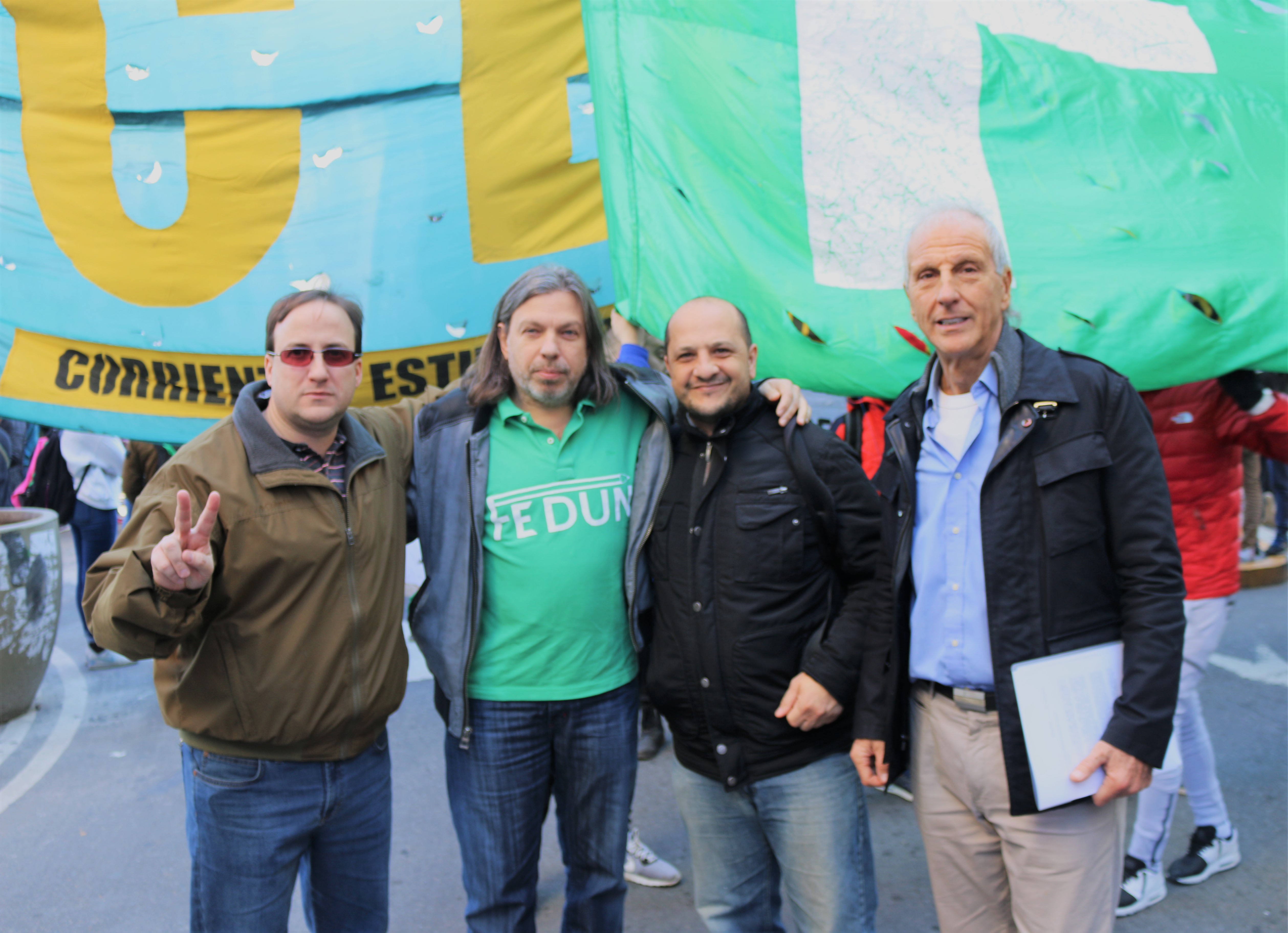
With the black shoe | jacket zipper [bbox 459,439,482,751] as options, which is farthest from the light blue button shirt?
the black shoe

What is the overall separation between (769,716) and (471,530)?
874 mm

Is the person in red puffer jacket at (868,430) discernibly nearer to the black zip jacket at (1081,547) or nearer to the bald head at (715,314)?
the bald head at (715,314)

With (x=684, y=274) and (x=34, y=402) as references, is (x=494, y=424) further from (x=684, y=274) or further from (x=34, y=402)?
(x=34, y=402)

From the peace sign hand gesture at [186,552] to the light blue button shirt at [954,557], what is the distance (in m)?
1.48

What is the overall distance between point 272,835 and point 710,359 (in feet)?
4.98

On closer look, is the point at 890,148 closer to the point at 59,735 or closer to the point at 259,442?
the point at 259,442

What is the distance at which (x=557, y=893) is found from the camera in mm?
3256

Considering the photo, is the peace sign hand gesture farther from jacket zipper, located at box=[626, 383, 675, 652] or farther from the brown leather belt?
the brown leather belt

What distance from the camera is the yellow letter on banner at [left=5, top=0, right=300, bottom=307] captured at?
3016mm

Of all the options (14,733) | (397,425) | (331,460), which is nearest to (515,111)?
(397,425)

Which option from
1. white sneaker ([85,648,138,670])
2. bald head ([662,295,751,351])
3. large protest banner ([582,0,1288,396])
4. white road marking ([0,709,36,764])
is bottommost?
white road marking ([0,709,36,764])

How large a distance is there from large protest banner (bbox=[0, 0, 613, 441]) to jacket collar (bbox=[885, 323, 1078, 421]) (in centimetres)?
189

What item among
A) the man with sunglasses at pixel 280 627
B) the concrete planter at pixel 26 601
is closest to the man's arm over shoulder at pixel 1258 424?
the man with sunglasses at pixel 280 627

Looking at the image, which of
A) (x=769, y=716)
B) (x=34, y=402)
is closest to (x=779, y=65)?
(x=769, y=716)
